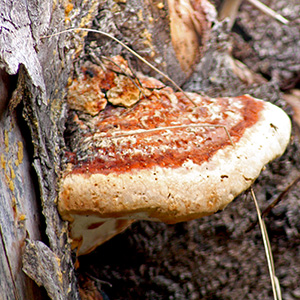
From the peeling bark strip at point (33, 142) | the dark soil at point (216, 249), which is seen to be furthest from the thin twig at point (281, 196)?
the peeling bark strip at point (33, 142)

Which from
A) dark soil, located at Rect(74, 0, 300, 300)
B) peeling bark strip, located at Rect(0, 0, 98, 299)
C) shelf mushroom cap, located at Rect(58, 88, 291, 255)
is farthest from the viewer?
dark soil, located at Rect(74, 0, 300, 300)

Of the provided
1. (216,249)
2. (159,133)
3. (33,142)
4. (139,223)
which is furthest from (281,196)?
(33,142)

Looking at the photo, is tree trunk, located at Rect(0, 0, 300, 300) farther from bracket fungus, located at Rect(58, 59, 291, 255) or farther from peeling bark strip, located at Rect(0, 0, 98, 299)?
bracket fungus, located at Rect(58, 59, 291, 255)

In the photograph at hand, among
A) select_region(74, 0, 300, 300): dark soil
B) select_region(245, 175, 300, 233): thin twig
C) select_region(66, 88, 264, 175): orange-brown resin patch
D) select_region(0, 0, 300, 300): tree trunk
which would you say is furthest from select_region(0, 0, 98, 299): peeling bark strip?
select_region(245, 175, 300, 233): thin twig

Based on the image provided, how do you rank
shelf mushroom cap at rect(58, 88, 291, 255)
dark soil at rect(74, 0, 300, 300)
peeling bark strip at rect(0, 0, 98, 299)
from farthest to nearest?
dark soil at rect(74, 0, 300, 300) < shelf mushroom cap at rect(58, 88, 291, 255) < peeling bark strip at rect(0, 0, 98, 299)

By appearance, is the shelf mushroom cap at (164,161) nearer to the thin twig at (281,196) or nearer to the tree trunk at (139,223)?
the tree trunk at (139,223)

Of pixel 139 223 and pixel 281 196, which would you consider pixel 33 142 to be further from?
pixel 281 196

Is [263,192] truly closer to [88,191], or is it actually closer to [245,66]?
[245,66]

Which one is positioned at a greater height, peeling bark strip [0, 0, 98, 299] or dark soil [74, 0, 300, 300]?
peeling bark strip [0, 0, 98, 299]
